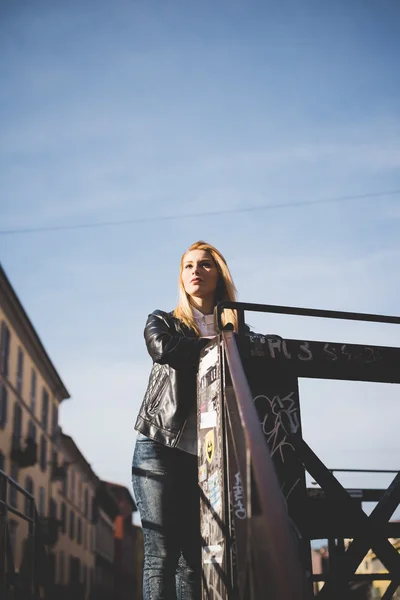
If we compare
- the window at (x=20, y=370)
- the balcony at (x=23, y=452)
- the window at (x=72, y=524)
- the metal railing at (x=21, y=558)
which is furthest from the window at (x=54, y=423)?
the metal railing at (x=21, y=558)

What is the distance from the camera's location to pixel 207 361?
2.77 m

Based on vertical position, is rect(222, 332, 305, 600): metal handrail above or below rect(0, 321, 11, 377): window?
below

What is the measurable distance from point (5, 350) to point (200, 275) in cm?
2751

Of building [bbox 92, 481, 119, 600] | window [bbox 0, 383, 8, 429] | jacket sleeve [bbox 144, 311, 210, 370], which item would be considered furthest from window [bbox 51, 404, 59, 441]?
jacket sleeve [bbox 144, 311, 210, 370]

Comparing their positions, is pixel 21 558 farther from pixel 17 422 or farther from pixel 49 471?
pixel 49 471

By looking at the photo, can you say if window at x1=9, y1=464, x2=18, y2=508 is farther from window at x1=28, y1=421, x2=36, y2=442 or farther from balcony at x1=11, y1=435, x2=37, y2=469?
window at x1=28, y1=421, x2=36, y2=442

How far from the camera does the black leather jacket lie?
290 cm

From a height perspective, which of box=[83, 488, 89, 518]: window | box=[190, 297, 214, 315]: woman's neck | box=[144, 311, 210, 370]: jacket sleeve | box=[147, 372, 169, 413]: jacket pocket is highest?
box=[83, 488, 89, 518]: window

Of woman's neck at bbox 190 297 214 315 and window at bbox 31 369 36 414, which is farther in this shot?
window at bbox 31 369 36 414

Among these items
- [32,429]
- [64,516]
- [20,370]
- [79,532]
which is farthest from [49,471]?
[79,532]

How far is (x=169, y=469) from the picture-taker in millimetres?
2938

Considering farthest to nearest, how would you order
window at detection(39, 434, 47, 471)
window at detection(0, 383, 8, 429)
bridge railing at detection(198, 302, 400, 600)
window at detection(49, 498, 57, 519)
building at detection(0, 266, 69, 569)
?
window at detection(49, 498, 57, 519) → window at detection(39, 434, 47, 471) → building at detection(0, 266, 69, 569) → window at detection(0, 383, 8, 429) → bridge railing at detection(198, 302, 400, 600)

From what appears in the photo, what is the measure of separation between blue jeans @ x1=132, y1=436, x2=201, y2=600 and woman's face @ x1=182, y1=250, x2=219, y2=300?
2.72 ft

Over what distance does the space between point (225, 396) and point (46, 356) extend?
35310 mm
